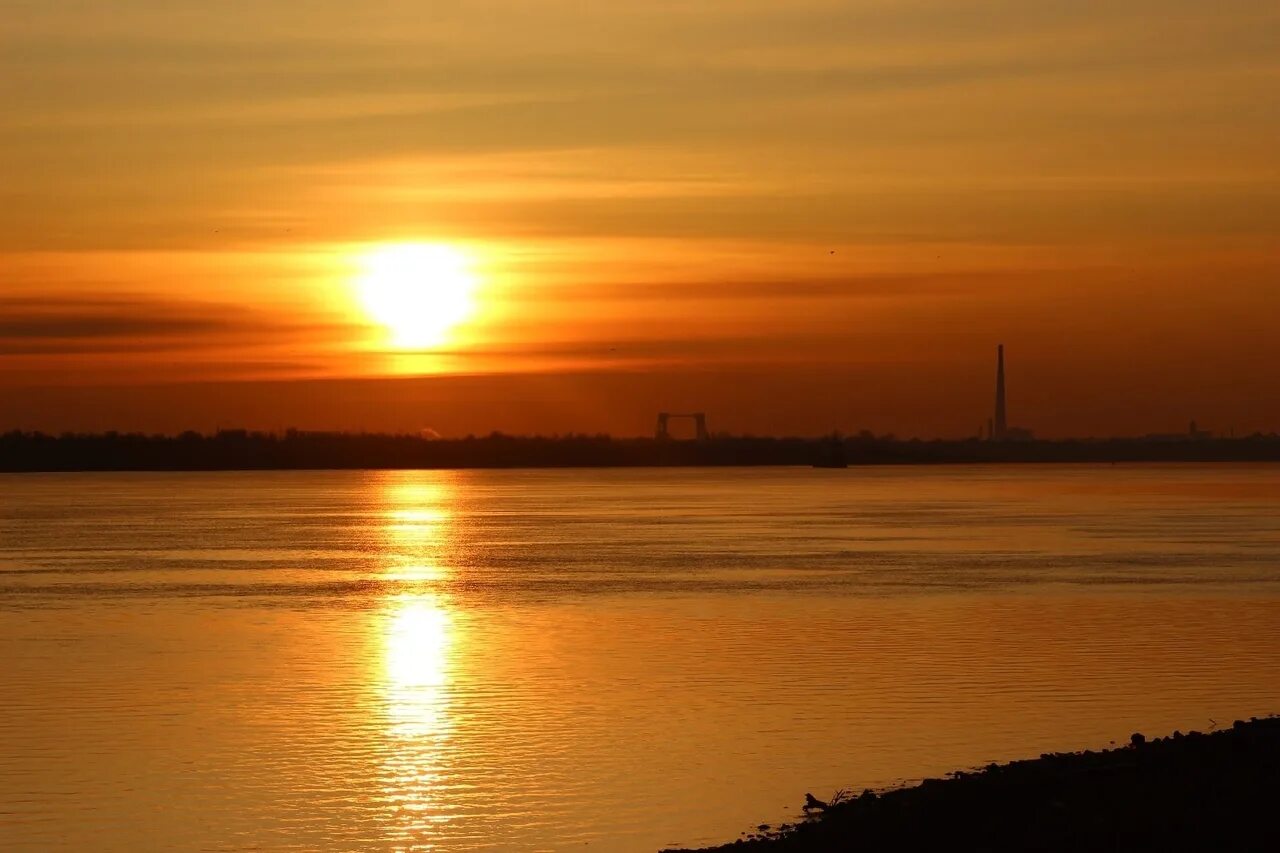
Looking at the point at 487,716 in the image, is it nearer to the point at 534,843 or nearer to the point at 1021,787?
the point at 534,843

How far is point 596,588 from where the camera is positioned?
164ft

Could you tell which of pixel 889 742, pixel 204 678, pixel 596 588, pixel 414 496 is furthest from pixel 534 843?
pixel 414 496

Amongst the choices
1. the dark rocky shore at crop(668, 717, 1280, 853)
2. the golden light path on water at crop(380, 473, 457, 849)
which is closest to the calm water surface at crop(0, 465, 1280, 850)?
the golden light path on water at crop(380, 473, 457, 849)

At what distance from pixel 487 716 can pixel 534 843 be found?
7.88 metres

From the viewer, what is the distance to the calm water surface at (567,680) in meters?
20.2

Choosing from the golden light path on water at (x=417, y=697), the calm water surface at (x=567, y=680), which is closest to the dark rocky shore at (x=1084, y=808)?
the calm water surface at (x=567, y=680)

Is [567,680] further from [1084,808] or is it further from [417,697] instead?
[1084,808]

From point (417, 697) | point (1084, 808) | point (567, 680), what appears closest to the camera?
point (1084, 808)

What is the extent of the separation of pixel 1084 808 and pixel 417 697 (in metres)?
14.0

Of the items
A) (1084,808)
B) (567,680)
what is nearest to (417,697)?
(567,680)

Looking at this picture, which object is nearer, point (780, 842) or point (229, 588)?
point (780, 842)

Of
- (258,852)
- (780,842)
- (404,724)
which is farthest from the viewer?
(404,724)

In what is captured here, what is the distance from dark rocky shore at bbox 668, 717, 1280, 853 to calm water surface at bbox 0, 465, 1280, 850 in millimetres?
1917

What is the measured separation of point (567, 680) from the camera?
3019 centimetres
